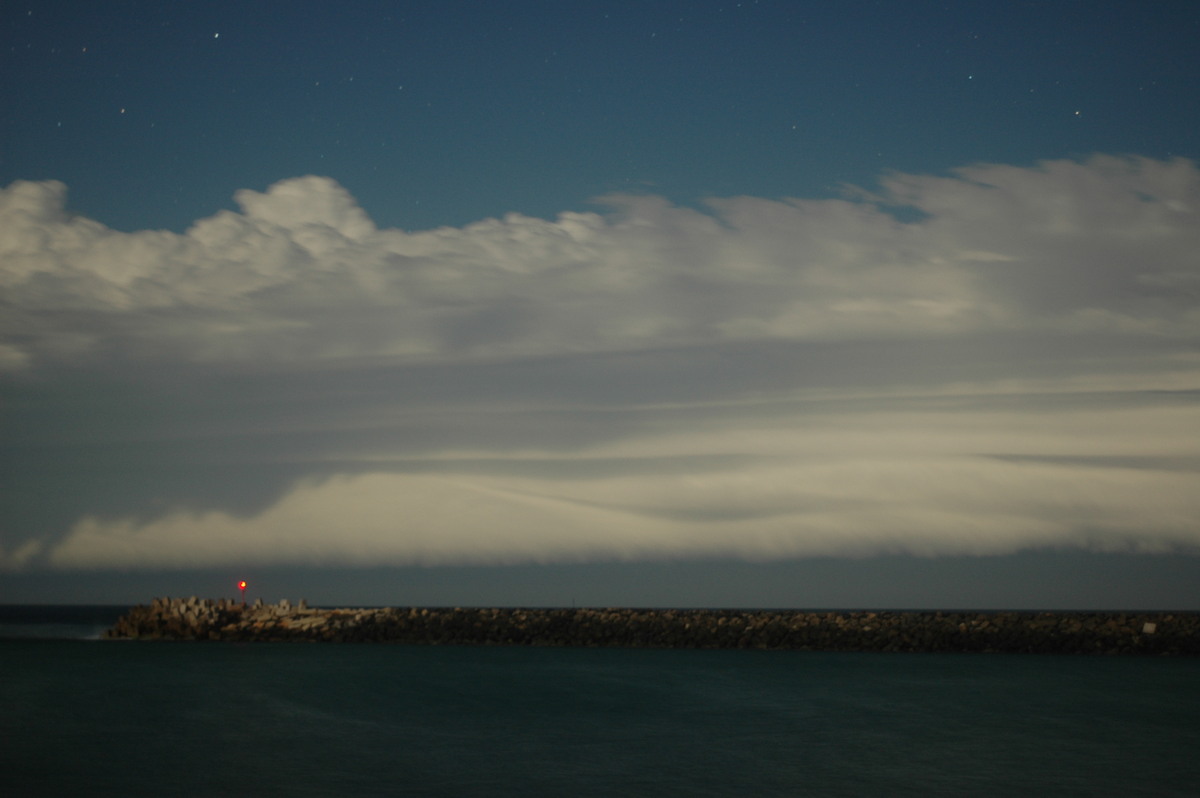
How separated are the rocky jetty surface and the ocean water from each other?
6.27 feet

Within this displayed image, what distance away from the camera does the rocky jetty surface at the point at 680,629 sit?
136 feet

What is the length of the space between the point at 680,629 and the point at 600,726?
19768mm

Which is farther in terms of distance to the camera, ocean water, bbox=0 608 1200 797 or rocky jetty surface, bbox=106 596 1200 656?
rocky jetty surface, bbox=106 596 1200 656

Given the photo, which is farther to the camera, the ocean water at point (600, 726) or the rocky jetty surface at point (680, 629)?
the rocky jetty surface at point (680, 629)

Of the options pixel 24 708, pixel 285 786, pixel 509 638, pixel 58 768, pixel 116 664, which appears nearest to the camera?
pixel 285 786

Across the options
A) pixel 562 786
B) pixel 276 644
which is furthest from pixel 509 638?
pixel 562 786

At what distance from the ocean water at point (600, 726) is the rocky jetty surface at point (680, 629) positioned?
6.27 ft

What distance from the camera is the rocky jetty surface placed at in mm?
41375

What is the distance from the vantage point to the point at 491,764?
63.7 ft

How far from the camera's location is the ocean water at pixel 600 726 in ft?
58.5

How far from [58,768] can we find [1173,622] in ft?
125

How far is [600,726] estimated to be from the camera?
24281 millimetres

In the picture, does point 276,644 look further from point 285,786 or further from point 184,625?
point 285,786

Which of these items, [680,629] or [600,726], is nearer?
[600,726]
